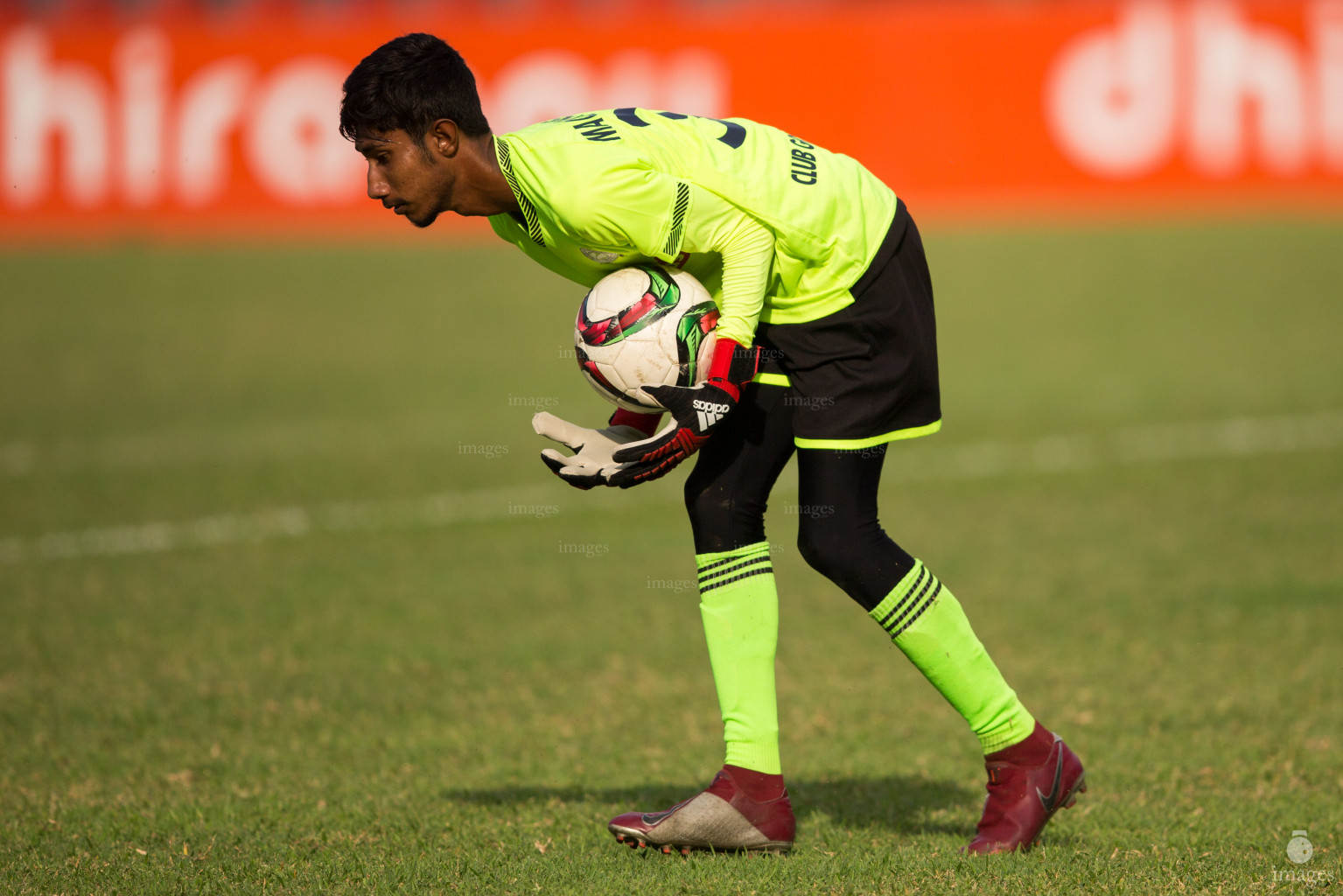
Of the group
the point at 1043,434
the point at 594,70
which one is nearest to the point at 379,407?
the point at 1043,434

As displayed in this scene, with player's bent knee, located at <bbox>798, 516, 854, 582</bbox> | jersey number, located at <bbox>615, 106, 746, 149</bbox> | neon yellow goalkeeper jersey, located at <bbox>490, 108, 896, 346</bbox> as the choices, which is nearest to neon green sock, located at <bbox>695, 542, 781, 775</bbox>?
player's bent knee, located at <bbox>798, 516, 854, 582</bbox>

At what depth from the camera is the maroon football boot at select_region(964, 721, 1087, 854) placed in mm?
3832

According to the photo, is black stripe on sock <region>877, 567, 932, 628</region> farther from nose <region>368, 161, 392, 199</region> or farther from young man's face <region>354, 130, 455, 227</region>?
nose <region>368, 161, 392, 199</region>

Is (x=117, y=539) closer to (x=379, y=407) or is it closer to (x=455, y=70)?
(x=379, y=407)

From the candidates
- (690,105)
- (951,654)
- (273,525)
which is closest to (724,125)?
(951,654)

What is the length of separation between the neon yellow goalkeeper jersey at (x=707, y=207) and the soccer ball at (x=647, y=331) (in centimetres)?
8

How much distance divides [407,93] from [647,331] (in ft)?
2.70

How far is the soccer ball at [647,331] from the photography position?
3.80 m

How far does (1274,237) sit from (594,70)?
891cm

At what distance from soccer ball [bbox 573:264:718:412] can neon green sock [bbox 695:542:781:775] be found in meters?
0.51

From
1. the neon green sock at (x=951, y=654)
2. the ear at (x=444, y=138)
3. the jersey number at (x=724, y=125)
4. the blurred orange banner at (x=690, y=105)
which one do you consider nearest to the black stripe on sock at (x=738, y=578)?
the neon green sock at (x=951, y=654)

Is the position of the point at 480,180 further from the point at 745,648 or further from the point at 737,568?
the point at 745,648

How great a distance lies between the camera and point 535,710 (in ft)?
17.5

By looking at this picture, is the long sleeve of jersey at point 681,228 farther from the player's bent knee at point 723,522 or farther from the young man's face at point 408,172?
the player's bent knee at point 723,522
